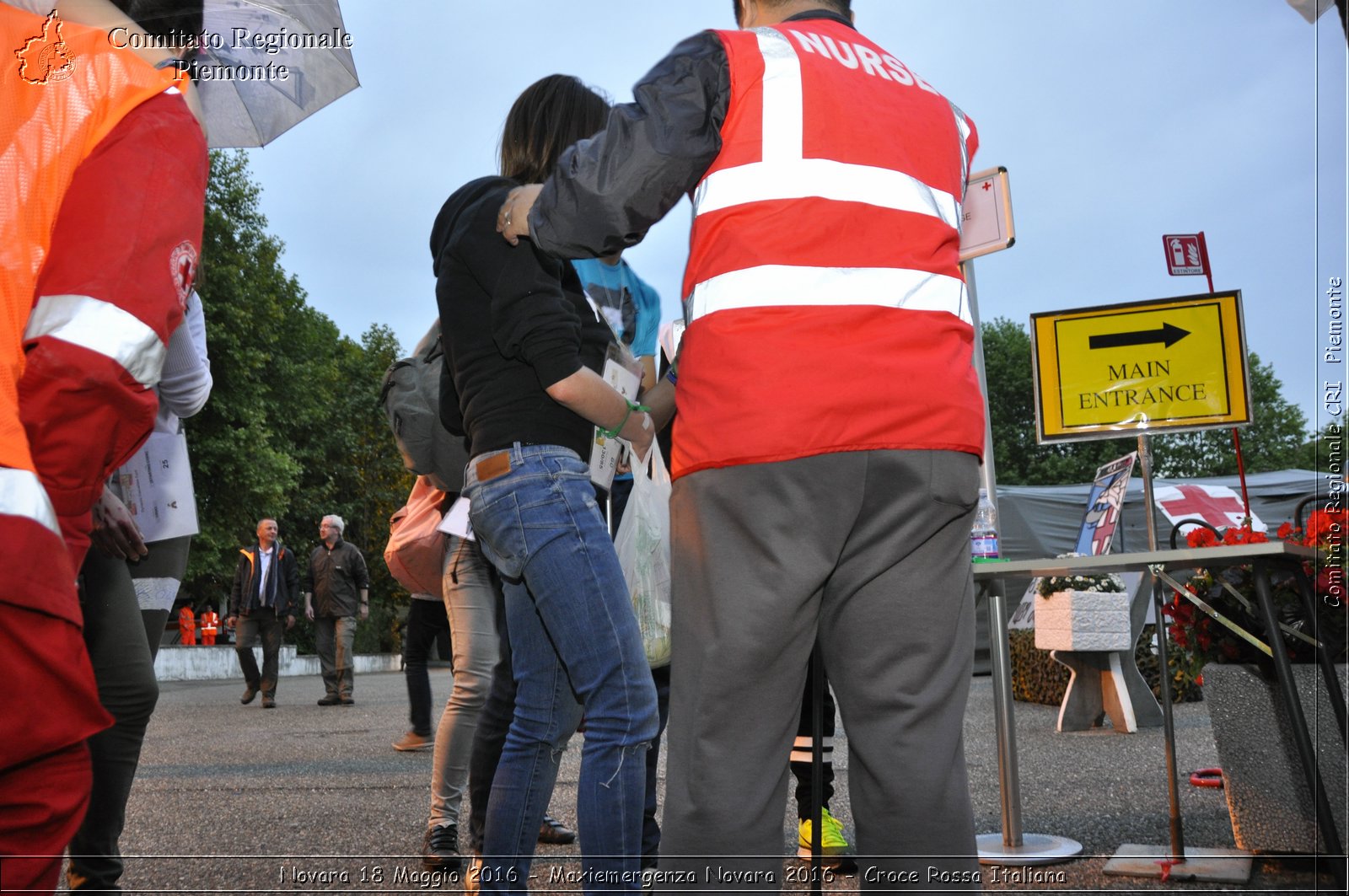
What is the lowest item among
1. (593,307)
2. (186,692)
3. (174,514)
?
(186,692)

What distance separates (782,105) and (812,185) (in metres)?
0.17

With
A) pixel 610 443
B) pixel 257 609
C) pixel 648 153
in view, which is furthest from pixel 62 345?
pixel 257 609

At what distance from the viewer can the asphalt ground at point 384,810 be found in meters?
3.86

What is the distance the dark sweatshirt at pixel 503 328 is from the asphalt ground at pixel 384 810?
1.17m

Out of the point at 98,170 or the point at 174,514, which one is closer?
the point at 98,170

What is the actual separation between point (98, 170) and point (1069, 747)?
795 centimetres

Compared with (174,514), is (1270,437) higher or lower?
higher

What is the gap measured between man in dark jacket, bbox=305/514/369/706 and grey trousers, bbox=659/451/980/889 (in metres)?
12.7

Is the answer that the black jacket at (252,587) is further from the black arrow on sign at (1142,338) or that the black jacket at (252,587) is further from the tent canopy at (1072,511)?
the black arrow on sign at (1142,338)

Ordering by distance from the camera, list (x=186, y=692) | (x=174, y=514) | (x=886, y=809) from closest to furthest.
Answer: (x=886, y=809) → (x=174, y=514) → (x=186, y=692)

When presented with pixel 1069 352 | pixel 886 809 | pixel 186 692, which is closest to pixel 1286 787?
pixel 1069 352

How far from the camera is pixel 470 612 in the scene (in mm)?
4508

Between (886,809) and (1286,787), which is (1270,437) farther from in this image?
(886,809)

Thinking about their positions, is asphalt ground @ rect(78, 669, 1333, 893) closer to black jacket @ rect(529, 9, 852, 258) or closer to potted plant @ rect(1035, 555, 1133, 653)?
potted plant @ rect(1035, 555, 1133, 653)
